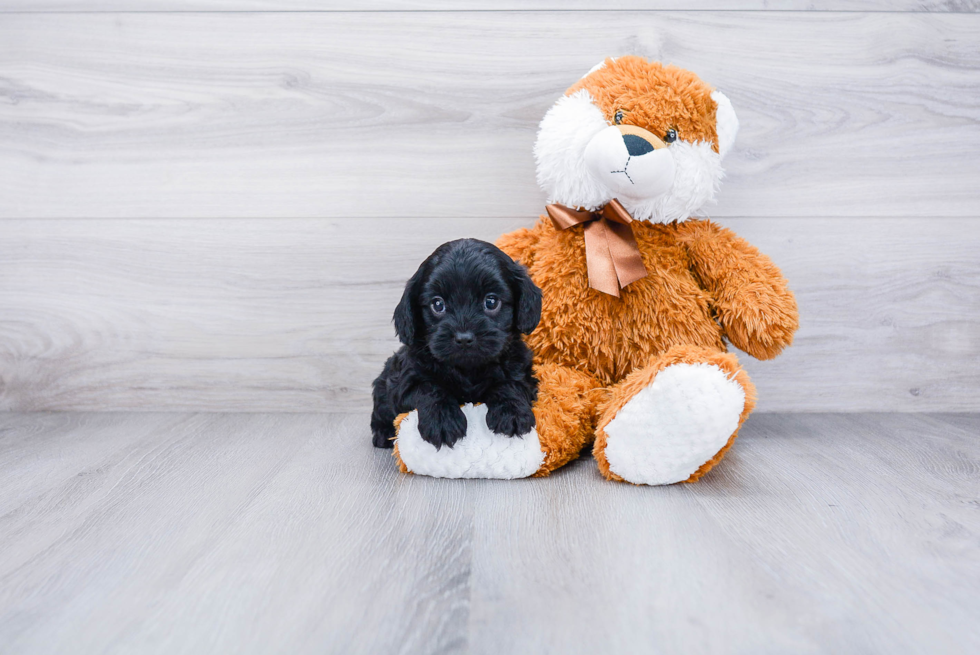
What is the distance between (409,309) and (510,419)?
0.22m

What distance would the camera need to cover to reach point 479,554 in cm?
76

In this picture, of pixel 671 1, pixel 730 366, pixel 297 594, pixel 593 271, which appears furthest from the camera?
pixel 671 1

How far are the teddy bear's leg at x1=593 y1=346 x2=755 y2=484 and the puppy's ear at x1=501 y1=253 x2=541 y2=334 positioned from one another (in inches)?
7.0

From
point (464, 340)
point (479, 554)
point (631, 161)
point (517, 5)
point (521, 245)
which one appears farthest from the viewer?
point (517, 5)

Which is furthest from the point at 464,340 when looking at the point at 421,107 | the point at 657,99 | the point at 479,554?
the point at 421,107

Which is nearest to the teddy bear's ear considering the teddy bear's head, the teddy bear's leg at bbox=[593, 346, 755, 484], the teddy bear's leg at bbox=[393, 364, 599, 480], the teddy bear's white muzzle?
the teddy bear's head

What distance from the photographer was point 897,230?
1354mm

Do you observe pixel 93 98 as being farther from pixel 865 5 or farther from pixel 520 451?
pixel 865 5

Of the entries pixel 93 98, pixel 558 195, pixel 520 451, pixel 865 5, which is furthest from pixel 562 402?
pixel 93 98

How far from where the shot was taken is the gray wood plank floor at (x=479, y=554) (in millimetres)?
608

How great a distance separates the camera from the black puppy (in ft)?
3.05

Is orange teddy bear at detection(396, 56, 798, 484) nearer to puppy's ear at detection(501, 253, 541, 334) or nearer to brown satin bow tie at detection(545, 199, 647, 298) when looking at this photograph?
brown satin bow tie at detection(545, 199, 647, 298)

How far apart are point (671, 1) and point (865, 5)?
0.38 m

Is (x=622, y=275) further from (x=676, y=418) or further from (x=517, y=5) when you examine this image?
(x=517, y=5)
